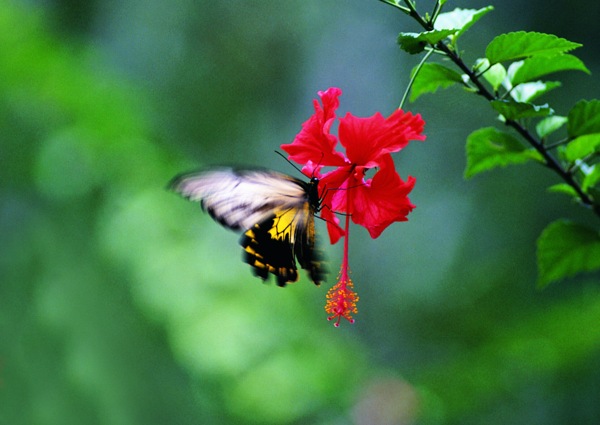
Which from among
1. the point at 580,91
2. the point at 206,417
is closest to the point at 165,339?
the point at 206,417

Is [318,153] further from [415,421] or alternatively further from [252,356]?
[415,421]

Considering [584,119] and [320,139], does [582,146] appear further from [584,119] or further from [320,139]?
[320,139]

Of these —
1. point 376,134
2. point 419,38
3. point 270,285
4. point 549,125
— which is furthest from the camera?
point 270,285

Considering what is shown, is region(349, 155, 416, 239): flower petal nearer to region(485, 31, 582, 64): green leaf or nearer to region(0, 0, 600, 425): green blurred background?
region(485, 31, 582, 64): green leaf

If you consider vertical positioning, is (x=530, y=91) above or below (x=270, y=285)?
below

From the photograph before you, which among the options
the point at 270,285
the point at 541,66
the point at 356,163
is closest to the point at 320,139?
the point at 356,163

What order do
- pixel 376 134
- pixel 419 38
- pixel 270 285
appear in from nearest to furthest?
pixel 419 38 < pixel 376 134 < pixel 270 285

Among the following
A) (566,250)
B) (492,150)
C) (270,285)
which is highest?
(270,285)
